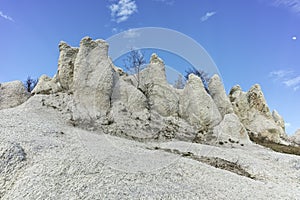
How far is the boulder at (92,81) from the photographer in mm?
14867

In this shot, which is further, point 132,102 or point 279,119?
point 279,119

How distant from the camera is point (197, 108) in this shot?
56.9 ft

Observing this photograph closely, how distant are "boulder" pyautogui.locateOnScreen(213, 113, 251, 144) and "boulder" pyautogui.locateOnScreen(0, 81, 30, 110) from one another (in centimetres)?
1183

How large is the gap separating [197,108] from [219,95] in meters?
3.81

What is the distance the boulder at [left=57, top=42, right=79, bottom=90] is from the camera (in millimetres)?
16906

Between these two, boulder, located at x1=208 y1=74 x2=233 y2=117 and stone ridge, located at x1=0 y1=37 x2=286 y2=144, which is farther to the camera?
boulder, located at x1=208 y1=74 x2=233 y2=117

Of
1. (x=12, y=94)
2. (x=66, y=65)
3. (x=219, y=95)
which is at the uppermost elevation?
(x=219, y=95)

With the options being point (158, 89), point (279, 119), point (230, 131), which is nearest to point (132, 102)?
point (158, 89)

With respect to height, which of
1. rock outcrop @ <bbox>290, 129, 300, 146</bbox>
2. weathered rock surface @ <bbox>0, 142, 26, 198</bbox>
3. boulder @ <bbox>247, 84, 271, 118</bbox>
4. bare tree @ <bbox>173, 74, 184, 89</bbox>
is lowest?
weathered rock surface @ <bbox>0, 142, 26, 198</bbox>

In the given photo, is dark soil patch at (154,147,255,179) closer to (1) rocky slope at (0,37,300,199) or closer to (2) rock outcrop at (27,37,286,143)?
(1) rocky slope at (0,37,300,199)

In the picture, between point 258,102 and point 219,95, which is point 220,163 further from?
point 258,102

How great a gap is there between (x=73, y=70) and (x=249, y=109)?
50.2 feet

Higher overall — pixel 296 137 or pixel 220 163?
pixel 296 137

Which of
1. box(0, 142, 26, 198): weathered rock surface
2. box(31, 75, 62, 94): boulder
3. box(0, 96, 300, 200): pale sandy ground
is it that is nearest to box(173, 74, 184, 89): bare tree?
box(31, 75, 62, 94): boulder
